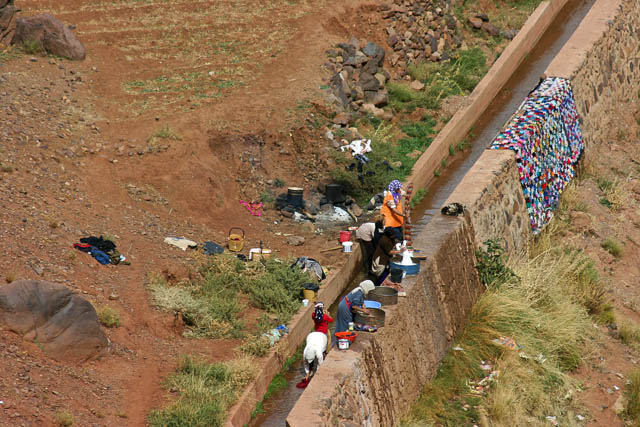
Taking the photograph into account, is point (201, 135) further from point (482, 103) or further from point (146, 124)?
point (482, 103)

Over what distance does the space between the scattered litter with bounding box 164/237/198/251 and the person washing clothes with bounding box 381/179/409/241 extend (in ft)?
10.5

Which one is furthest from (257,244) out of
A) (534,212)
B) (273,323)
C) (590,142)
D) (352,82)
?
(590,142)

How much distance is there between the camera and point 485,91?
22.3m

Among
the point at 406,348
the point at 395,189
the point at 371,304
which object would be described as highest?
the point at 371,304

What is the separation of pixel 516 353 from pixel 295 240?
16.1 ft

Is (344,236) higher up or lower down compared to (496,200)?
lower down

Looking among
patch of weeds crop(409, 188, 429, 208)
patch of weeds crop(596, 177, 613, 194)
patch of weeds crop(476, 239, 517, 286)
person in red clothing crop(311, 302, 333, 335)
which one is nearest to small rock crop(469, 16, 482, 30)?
patch of weeds crop(596, 177, 613, 194)

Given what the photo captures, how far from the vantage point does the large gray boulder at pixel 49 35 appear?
19.4m

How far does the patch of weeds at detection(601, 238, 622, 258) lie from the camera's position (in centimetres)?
1650

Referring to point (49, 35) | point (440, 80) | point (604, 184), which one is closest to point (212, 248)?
point (49, 35)

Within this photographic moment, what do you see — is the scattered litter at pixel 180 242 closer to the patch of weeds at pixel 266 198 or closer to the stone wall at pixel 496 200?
the patch of weeds at pixel 266 198

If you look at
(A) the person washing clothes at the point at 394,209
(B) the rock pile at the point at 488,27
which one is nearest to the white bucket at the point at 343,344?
(A) the person washing clothes at the point at 394,209

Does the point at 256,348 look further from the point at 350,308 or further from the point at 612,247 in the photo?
the point at 612,247

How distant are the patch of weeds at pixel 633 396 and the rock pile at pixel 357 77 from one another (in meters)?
8.55
